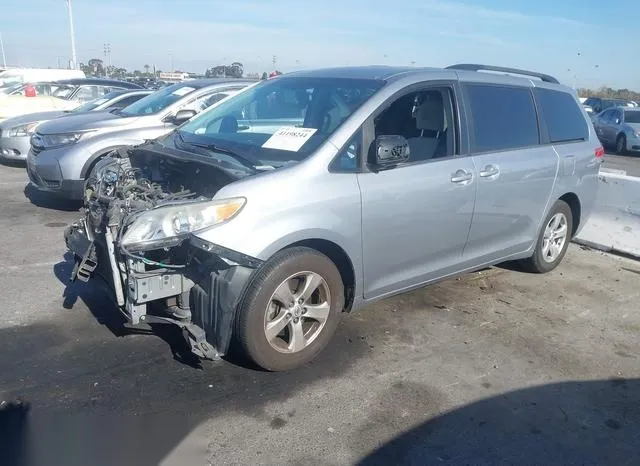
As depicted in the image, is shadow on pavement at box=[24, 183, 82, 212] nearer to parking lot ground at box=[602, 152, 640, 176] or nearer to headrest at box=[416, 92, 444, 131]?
headrest at box=[416, 92, 444, 131]

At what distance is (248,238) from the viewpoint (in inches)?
130

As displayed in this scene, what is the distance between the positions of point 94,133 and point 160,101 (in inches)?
48.2

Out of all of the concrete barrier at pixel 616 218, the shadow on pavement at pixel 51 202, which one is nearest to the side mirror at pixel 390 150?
the concrete barrier at pixel 616 218

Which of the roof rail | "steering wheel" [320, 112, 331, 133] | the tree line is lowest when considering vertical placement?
the tree line

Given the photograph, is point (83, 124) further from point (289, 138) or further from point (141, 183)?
point (289, 138)

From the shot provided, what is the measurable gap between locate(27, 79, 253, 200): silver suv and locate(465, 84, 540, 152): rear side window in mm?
3601

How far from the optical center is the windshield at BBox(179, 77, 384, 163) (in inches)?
153

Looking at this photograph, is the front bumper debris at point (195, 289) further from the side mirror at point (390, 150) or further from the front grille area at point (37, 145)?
the front grille area at point (37, 145)

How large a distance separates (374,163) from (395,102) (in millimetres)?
539

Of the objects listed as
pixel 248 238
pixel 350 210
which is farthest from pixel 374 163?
pixel 248 238

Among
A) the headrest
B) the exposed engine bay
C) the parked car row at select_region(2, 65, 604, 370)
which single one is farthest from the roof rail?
the exposed engine bay

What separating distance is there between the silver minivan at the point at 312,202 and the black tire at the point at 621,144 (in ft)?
50.1

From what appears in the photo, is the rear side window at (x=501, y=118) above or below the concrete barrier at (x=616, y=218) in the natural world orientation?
above

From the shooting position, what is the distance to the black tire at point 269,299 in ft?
11.1
